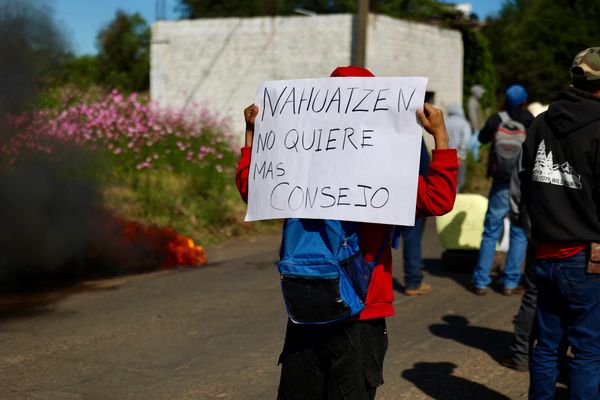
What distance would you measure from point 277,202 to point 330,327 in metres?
0.53

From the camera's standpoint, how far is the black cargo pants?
2.99m

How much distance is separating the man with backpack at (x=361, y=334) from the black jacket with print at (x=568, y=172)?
0.86 meters

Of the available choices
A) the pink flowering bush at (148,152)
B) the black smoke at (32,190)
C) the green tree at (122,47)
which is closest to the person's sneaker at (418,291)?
the black smoke at (32,190)

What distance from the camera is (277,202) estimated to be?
Result: 310 cm

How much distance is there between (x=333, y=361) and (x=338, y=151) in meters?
0.80

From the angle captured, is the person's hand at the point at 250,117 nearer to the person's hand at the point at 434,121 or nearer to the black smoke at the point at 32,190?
the person's hand at the point at 434,121

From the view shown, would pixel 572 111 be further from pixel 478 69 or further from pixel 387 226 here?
pixel 478 69

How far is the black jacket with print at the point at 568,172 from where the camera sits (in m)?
3.50

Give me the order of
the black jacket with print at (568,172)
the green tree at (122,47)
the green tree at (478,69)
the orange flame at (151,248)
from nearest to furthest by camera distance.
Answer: the black jacket with print at (568,172) → the orange flame at (151,248) → the green tree at (478,69) → the green tree at (122,47)

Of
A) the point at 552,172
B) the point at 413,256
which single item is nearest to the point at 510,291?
the point at 413,256

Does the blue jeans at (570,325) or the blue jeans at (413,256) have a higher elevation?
the blue jeans at (570,325)

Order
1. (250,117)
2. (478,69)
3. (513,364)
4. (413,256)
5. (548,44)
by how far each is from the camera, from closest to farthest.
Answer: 1. (250,117)
2. (513,364)
3. (413,256)
4. (478,69)
5. (548,44)

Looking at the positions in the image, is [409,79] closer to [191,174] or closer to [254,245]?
[254,245]

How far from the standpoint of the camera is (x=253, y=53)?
1720cm
